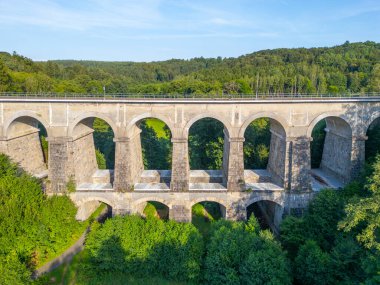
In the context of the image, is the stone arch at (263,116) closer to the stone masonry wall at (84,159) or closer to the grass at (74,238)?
the stone masonry wall at (84,159)

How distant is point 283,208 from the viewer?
29.3 m

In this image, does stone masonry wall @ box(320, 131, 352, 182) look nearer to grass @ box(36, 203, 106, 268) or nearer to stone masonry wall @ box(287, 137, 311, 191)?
stone masonry wall @ box(287, 137, 311, 191)

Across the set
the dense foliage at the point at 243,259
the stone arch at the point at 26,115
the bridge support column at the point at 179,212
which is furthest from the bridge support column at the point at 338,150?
the stone arch at the point at 26,115

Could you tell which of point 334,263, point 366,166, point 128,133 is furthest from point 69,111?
point 366,166

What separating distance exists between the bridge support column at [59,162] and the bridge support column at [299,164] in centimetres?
2282

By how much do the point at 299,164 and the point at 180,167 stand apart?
1224cm

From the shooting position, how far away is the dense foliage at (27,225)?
2133 centimetres

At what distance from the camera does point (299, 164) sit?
94.6ft

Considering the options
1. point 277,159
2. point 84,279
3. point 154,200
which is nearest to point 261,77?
point 277,159

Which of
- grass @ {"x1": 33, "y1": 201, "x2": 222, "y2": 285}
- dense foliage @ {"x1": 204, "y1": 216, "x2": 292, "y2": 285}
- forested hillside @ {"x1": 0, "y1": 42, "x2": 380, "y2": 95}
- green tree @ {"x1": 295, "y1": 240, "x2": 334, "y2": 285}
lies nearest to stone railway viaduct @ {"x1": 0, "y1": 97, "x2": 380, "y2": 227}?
grass @ {"x1": 33, "y1": 201, "x2": 222, "y2": 285}

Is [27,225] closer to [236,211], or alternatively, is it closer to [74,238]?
[74,238]

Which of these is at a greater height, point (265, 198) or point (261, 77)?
point (261, 77)

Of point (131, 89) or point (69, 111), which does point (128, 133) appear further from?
point (131, 89)

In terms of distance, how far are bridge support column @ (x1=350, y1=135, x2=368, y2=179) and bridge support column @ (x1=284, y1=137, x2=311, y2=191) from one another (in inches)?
189
